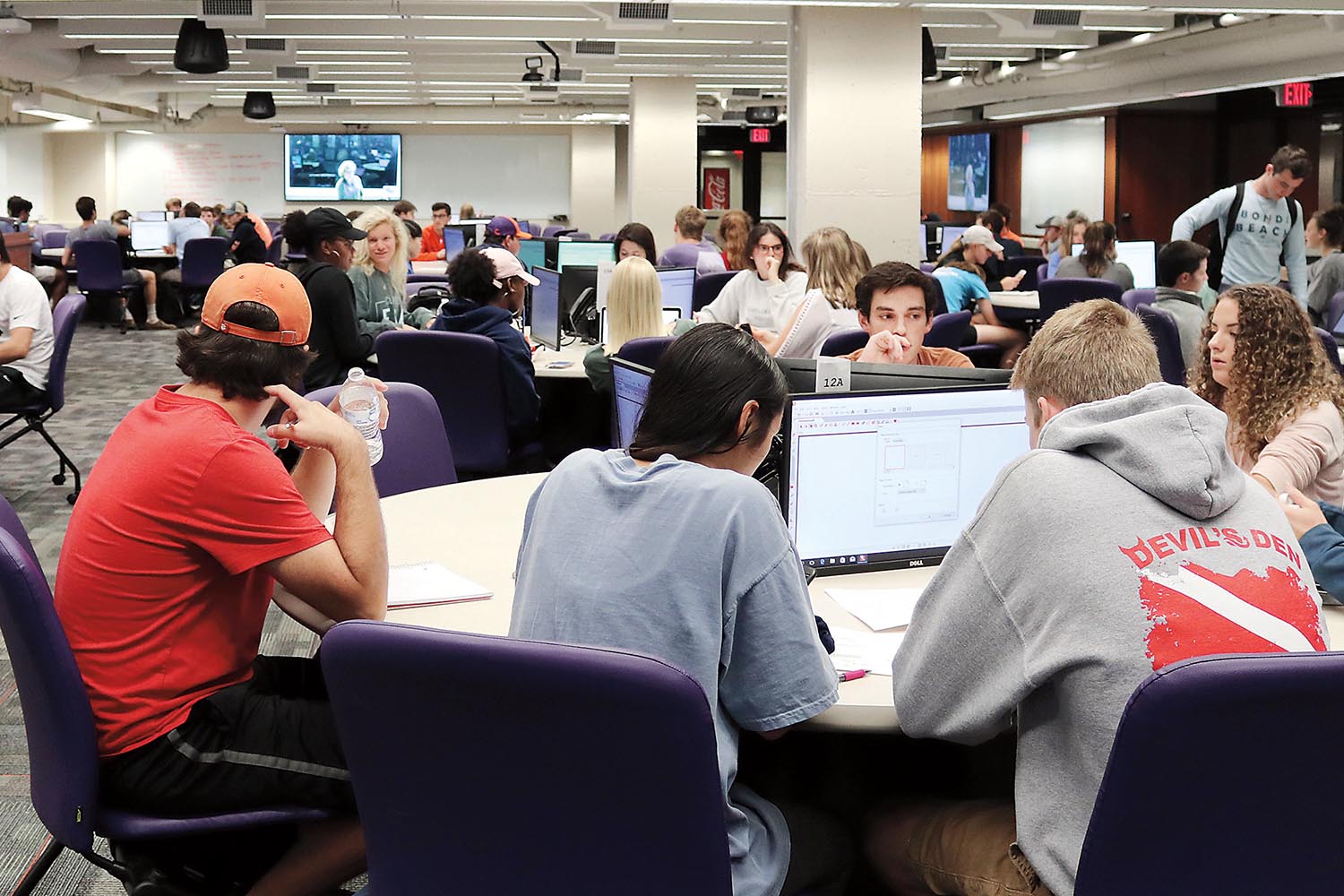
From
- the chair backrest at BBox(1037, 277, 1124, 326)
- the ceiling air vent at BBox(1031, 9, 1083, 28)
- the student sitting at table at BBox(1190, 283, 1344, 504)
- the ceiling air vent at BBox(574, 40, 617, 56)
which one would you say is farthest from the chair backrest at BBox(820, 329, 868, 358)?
the ceiling air vent at BBox(574, 40, 617, 56)

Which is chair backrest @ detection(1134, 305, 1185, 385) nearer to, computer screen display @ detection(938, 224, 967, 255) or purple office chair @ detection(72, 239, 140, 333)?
computer screen display @ detection(938, 224, 967, 255)

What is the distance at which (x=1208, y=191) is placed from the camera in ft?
52.4

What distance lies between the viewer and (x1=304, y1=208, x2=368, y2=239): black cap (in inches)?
215

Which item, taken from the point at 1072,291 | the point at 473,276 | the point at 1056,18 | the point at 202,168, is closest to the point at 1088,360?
the point at 473,276

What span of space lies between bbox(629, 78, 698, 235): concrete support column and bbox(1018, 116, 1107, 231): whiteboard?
525cm

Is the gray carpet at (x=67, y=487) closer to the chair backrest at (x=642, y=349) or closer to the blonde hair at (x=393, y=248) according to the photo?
the chair backrest at (x=642, y=349)

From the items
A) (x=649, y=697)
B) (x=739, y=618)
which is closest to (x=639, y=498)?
(x=739, y=618)

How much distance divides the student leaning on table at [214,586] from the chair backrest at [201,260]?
40.2 ft

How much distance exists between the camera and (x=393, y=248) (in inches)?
255

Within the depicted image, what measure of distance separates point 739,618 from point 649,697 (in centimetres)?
38

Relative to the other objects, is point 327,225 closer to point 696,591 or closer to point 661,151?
point 696,591

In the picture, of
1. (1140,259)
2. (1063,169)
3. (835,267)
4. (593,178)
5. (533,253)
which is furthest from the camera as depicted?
(593,178)

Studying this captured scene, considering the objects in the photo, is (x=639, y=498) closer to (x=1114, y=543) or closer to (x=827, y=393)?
(x=1114, y=543)

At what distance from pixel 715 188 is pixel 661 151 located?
10370 millimetres
